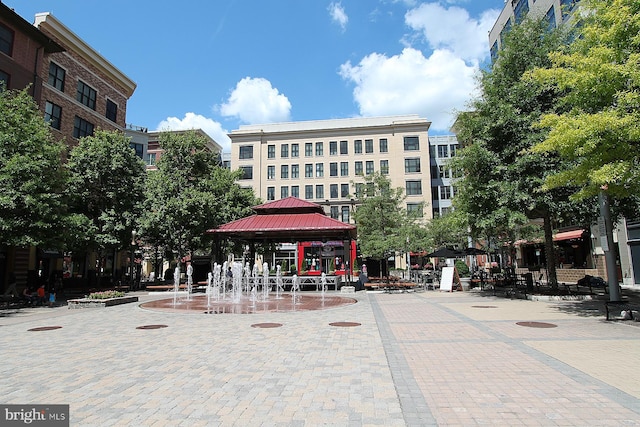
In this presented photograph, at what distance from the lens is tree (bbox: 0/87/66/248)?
16.5 m

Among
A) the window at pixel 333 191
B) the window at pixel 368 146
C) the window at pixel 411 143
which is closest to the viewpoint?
the window at pixel 411 143

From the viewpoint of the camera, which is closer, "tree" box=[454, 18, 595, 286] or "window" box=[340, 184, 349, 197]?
"tree" box=[454, 18, 595, 286]

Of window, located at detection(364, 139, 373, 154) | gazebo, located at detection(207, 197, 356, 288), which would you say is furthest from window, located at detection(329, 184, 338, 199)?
gazebo, located at detection(207, 197, 356, 288)

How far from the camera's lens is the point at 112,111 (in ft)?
111

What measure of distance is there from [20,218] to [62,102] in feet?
48.3

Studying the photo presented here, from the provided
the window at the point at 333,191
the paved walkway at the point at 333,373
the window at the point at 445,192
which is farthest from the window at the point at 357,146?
the paved walkway at the point at 333,373

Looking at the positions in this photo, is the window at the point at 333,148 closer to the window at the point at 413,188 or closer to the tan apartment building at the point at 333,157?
the tan apartment building at the point at 333,157

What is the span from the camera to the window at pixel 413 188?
5746 cm

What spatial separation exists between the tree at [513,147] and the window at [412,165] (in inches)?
1557

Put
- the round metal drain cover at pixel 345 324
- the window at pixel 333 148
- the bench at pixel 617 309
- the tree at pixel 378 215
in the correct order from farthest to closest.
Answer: the window at pixel 333 148
the tree at pixel 378 215
the bench at pixel 617 309
the round metal drain cover at pixel 345 324

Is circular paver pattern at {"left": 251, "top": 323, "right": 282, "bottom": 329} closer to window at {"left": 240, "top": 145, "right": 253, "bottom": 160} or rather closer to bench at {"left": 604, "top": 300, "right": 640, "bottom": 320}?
bench at {"left": 604, "top": 300, "right": 640, "bottom": 320}

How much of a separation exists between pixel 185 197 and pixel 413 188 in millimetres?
39214

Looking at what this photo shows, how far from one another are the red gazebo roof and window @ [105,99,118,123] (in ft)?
56.7

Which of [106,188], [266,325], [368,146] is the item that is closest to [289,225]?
[106,188]
